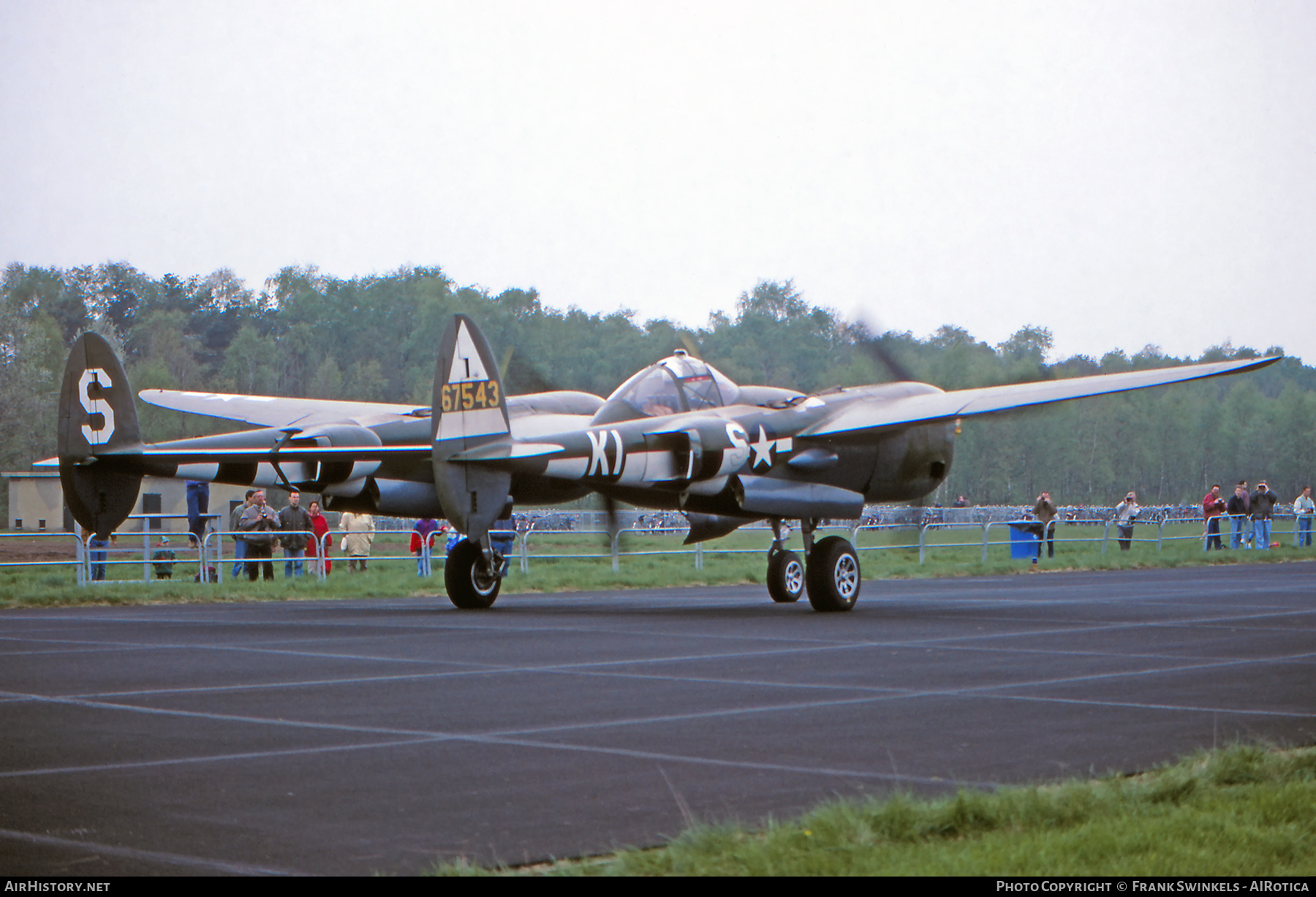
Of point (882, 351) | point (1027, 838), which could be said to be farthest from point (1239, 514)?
point (1027, 838)

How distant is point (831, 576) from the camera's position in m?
17.2

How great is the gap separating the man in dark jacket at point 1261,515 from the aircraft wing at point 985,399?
Answer: 69.3ft

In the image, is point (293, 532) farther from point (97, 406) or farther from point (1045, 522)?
point (1045, 522)

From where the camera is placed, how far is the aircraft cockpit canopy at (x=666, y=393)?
17.5 m

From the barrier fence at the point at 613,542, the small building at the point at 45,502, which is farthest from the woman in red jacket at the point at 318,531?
the small building at the point at 45,502

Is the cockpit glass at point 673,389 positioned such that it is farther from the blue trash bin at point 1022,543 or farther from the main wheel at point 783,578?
the blue trash bin at point 1022,543

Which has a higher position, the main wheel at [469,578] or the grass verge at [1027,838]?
the main wheel at [469,578]

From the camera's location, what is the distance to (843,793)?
20.0 feet

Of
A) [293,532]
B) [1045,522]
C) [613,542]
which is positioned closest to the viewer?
[613,542]

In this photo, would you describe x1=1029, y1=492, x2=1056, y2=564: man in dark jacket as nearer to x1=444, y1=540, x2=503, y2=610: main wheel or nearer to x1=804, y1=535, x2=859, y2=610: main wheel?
x1=804, y1=535, x2=859, y2=610: main wheel

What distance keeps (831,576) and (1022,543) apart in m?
16.5

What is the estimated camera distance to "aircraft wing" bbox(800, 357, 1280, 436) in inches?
612

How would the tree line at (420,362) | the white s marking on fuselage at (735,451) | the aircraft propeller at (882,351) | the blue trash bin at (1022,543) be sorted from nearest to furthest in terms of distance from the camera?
the white s marking on fuselage at (735,451) < the aircraft propeller at (882,351) < the blue trash bin at (1022,543) < the tree line at (420,362)

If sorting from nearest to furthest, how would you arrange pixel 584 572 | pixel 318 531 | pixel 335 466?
1. pixel 335 466
2. pixel 318 531
3. pixel 584 572
